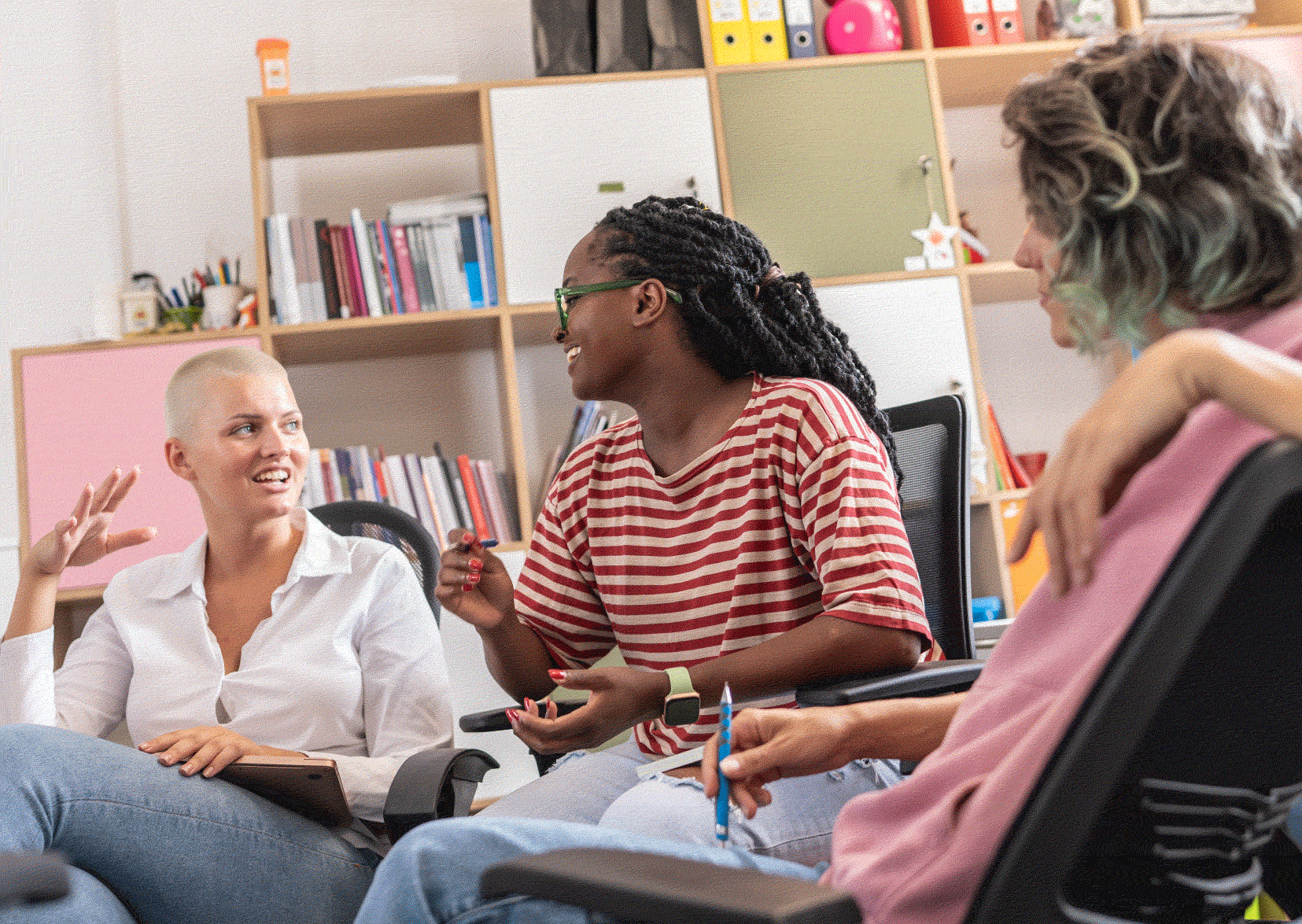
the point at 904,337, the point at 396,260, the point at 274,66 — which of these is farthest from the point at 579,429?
the point at 274,66

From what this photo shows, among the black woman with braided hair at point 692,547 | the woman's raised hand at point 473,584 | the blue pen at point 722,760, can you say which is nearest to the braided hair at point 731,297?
the black woman with braided hair at point 692,547

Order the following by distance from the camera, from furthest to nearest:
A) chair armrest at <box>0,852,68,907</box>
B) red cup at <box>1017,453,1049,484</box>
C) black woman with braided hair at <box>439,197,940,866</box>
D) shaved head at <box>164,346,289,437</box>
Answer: red cup at <box>1017,453,1049,484</box> → shaved head at <box>164,346,289,437</box> → black woman with braided hair at <box>439,197,940,866</box> → chair armrest at <box>0,852,68,907</box>

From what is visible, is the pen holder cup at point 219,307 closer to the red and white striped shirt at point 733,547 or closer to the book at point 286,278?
the book at point 286,278

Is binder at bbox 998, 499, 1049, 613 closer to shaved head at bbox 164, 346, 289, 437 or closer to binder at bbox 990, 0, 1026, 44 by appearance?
binder at bbox 990, 0, 1026, 44

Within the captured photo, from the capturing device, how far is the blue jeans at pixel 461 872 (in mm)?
814

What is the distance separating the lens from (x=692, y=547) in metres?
1.63

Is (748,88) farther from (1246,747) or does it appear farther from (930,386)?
(1246,747)

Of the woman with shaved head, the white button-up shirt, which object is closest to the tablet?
the woman with shaved head

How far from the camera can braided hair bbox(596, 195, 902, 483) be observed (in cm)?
174

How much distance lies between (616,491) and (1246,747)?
115cm

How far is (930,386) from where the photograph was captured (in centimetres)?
309

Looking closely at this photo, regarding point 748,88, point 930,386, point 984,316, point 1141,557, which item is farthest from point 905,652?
point 984,316

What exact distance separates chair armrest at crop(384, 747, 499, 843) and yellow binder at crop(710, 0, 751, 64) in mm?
2227

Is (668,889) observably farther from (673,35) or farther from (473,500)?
(673,35)
